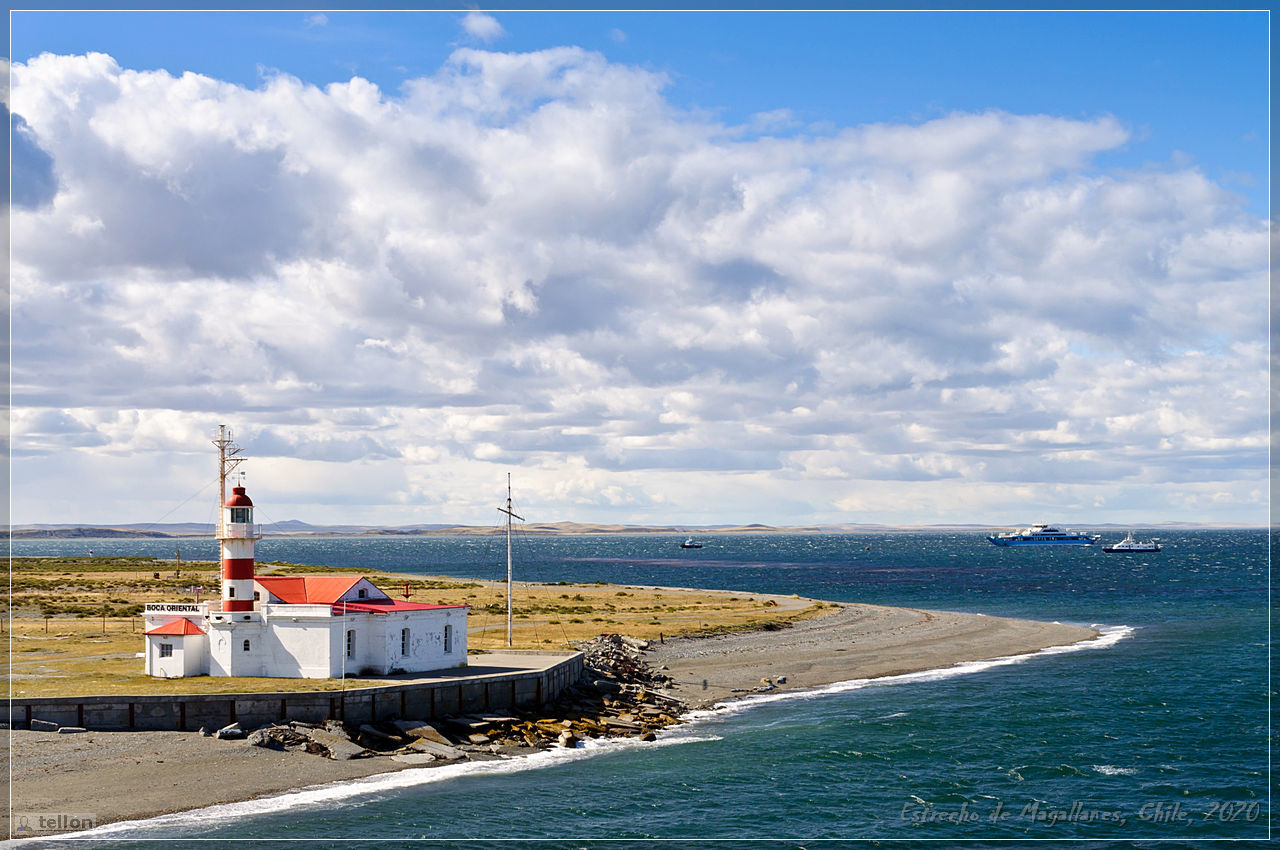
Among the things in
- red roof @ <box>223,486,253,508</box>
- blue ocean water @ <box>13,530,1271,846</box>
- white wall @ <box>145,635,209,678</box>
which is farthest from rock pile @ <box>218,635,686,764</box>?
red roof @ <box>223,486,253,508</box>

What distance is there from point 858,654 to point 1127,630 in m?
33.2

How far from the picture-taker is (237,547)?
56281 millimetres

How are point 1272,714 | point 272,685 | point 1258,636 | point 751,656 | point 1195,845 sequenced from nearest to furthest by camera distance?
point 1195,845, point 272,685, point 1272,714, point 751,656, point 1258,636

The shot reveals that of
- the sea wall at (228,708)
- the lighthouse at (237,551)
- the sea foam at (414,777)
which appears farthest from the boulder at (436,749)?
the lighthouse at (237,551)

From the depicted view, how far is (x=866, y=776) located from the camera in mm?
48094

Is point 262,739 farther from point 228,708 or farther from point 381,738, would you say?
point 381,738

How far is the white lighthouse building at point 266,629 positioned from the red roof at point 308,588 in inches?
2.1

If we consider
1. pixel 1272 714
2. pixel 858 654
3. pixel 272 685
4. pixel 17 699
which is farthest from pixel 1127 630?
pixel 17 699

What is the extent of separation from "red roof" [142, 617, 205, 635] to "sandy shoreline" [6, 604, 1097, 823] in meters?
7.70

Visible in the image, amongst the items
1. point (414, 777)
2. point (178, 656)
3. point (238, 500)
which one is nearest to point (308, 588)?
point (238, 500)

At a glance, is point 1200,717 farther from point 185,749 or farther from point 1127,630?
point 185,749

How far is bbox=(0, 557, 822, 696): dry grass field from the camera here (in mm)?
54250

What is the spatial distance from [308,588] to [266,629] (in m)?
3.43

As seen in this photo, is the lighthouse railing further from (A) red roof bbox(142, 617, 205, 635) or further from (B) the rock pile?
(B) the rock pile
